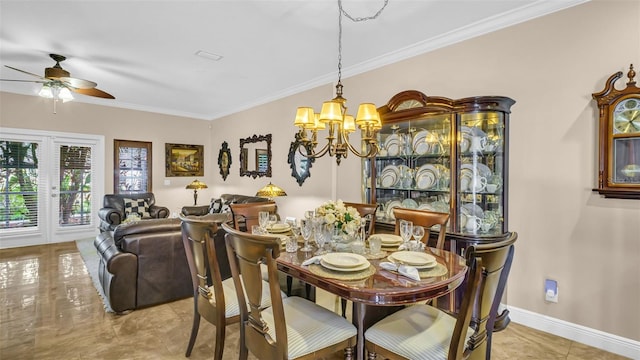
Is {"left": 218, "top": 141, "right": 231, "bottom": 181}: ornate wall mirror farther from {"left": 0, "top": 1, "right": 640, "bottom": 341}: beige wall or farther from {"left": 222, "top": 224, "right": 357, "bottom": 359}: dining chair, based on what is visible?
{"left": 222, "top": 224, "right": 357, "bottom": 359}: dining chair

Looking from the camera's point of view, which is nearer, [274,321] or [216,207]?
[274,321]

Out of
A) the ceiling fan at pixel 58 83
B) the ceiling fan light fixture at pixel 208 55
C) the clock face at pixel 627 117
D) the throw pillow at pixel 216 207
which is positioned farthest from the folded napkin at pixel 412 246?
the throw pillow at pixel 216 207

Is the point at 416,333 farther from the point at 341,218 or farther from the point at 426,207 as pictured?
the point at 426,207

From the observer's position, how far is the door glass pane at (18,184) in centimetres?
529

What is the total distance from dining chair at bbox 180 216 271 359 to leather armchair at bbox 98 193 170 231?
12.7 feet

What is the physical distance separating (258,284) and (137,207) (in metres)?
5.39

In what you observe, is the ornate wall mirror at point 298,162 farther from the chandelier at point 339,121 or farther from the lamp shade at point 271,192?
the chandelier at point 339,121

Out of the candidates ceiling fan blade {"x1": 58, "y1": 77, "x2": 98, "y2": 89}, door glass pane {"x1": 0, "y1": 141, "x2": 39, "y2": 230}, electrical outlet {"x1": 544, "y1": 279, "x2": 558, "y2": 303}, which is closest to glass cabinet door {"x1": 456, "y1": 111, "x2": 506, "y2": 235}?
electrical outlet {"x1": 544, "y1": 279, "x2": 558, "y2": 303}

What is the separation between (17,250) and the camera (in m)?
5.15

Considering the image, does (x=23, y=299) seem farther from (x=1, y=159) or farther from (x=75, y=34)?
(x=1, y=159)

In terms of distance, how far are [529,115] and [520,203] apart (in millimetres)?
764

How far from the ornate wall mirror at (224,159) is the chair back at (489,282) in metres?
6.13

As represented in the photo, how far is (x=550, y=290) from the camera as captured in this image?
100 inches

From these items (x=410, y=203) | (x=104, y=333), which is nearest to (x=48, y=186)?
(x=104, y=333)
